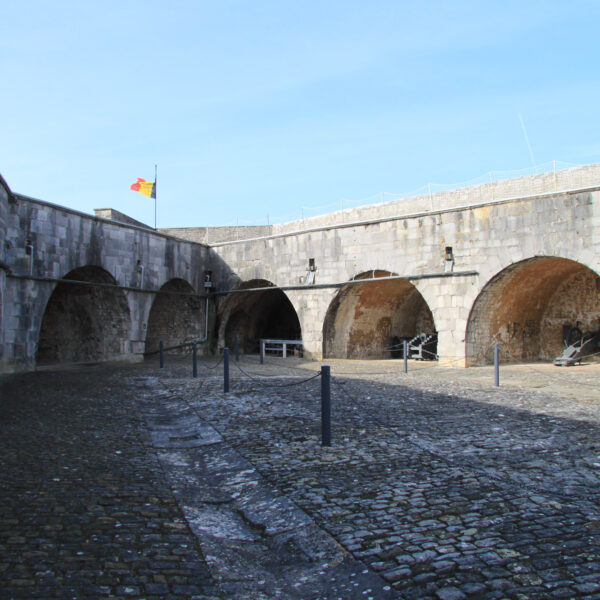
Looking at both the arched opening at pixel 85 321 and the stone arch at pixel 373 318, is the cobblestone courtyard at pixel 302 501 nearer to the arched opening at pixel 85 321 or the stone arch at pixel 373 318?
the stone arch at pixel 373 318

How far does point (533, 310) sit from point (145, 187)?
50.8 feet

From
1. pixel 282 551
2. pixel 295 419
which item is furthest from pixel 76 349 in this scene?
pixel 282 551

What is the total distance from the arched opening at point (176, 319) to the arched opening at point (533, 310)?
10.5 metres

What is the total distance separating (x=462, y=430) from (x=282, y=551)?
3.50 m

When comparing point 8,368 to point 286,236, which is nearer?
point 8,368

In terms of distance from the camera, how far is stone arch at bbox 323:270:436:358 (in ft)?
59.1

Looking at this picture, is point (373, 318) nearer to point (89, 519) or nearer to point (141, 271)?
point (141, 271)

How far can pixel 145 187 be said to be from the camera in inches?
Result: 900

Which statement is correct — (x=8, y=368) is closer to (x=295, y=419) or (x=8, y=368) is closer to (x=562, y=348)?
(x=295, y=419)

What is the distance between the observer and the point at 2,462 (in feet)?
16.9

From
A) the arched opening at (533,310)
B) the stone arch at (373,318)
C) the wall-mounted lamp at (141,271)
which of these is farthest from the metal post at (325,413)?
the wall-mounted lamp at (141,271)

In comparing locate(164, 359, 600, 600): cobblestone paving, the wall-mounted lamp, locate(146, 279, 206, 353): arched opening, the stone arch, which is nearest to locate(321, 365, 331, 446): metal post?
locate(164, 359, 600, 600): cobblestone paving

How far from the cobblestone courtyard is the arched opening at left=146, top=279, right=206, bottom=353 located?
12.6 metres

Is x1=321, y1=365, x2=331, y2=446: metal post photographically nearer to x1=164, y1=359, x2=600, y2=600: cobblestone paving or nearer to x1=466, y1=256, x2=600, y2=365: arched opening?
x1=164, y1=359, x2=600, y2=600: cobblestone paving
